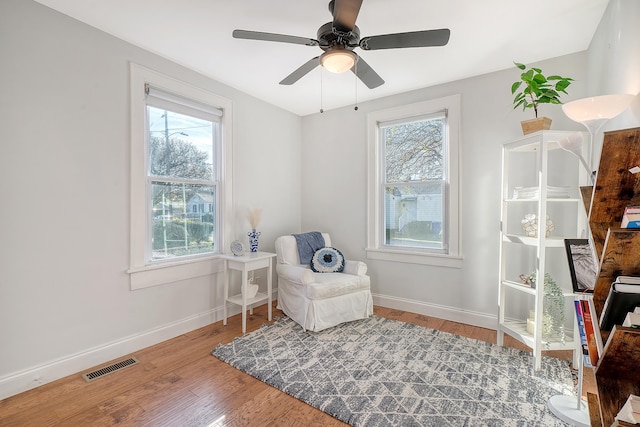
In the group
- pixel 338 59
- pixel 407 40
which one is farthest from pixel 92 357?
pixel 407 40

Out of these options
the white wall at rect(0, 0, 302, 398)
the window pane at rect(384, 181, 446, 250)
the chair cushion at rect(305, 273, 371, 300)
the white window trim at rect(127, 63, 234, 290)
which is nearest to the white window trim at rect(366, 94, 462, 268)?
the window pane at rect(384, 181, 446, 250)

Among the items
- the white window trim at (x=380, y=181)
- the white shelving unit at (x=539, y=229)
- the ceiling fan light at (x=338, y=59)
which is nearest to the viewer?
the ceiling fan light at (x=338, y=59)

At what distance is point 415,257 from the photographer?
11.4 feet

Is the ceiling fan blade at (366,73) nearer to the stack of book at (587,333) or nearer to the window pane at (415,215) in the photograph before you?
the window pane at (415,215)

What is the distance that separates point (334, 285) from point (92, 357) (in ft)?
6.78

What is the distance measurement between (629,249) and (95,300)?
3.06 meters

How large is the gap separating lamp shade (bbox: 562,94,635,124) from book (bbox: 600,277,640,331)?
115 centimetres

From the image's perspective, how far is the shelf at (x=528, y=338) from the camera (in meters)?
2.25

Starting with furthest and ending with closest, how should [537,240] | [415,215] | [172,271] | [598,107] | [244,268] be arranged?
1. [415,215]
2. [244,268]
3. [172,271]
4. [537,240]
5. [598,107]

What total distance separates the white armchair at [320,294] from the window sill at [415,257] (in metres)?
0.46

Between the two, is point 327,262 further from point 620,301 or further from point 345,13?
point 620,301

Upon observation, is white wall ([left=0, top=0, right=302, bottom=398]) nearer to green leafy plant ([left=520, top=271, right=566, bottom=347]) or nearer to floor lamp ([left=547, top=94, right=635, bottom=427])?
floor lamp ([left=547, top=94, right=635, bottom=427])

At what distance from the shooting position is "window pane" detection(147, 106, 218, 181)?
2.77m

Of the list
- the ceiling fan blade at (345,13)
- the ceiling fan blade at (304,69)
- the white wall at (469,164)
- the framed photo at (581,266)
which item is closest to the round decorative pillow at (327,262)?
the white wall at (469,164)
